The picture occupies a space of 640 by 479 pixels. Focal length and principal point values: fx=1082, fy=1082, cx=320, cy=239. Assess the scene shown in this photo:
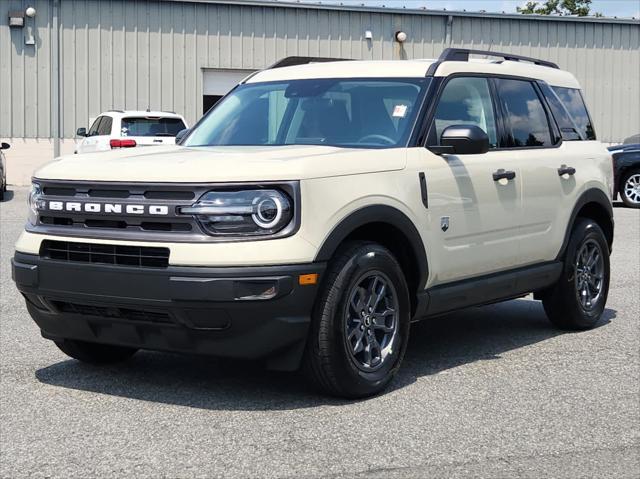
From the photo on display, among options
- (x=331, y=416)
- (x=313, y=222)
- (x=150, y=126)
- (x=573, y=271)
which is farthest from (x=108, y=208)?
(x=150, y=126)

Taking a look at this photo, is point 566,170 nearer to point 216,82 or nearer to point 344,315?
point 344,315

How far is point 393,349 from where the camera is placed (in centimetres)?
593

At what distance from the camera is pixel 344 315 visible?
554cm

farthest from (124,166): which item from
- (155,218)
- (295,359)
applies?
(295,359)

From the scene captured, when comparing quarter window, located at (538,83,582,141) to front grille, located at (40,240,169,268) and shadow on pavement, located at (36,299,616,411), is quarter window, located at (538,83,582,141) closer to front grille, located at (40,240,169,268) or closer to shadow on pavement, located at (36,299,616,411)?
shadow on pavement, located at (36,299,616,411)

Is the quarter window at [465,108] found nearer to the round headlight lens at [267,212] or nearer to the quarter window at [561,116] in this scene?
the quarter window at [561,116]

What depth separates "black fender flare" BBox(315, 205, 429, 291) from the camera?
5.44 metres

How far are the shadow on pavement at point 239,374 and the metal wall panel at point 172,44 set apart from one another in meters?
22.4

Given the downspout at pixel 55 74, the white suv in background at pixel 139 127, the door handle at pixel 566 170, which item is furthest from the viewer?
the downspout at pixel 55 74

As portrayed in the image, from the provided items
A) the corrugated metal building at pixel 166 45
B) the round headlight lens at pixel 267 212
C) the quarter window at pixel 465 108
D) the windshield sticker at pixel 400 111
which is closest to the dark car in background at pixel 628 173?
the corrugated metal building at pixel 166 45

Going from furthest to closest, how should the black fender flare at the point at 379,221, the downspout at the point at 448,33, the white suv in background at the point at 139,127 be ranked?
the downspout at the point at 448,33, the white suv in background at the point at 139,127, the black fender flare at the point at 379,221

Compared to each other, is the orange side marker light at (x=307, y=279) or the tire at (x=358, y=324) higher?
the orange side marker light at (x=307, y=279)

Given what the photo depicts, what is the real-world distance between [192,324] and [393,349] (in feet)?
4.05

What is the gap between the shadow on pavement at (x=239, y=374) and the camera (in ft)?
18.7
